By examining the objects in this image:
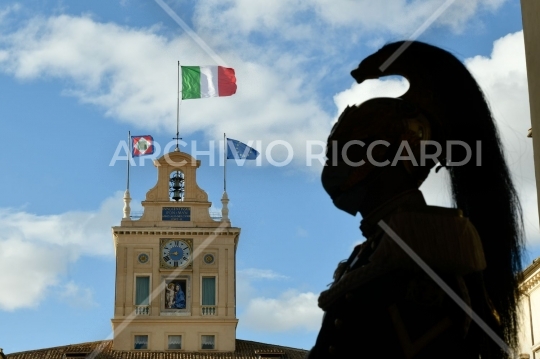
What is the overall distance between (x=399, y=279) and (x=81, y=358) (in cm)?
6599

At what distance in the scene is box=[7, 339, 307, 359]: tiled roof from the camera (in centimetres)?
6925

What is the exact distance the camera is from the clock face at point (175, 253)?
238 ft

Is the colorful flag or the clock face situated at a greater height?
the colorful flag

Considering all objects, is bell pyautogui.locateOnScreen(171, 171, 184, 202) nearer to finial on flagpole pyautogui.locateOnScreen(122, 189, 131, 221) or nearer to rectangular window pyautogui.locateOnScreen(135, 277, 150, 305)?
finial on flagpole pyautogui.locateOnScreen(122, 189, 131, 221)

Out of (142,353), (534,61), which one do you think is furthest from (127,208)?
(534,61)

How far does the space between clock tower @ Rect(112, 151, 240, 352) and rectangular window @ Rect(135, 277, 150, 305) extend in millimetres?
54

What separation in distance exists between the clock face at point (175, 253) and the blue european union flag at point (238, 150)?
5.58m

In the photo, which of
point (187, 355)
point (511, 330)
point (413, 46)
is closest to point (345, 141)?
point (413, 46)

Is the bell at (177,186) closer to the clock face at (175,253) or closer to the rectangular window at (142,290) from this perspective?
the clock face at (175,253)

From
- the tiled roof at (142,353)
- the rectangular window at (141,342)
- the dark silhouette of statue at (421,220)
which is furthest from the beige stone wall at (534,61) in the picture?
the rectangular window at (141,342)

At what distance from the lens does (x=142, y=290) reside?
71.9 m

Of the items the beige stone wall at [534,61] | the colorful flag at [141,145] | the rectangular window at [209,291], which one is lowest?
the beige stone wall at [534,61]

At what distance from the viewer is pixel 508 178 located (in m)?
4.93

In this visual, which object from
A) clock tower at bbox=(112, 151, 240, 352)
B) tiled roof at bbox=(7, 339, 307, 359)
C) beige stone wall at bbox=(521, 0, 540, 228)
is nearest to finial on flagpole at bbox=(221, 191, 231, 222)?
clock tower at bbox=(112, 151, 240, 352)
